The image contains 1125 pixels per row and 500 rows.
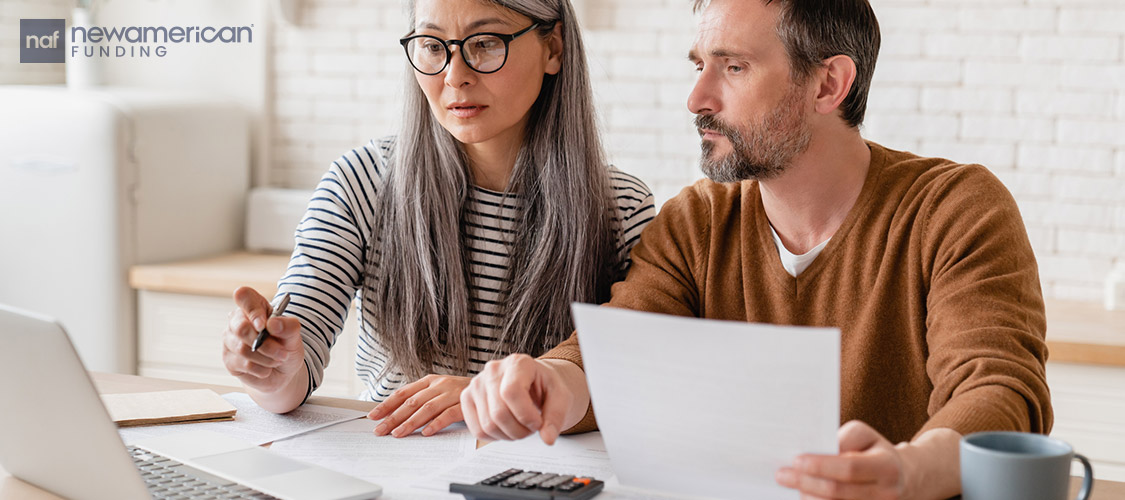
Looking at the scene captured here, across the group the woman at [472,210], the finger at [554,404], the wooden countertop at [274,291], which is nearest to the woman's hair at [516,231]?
the woman at [472,210]

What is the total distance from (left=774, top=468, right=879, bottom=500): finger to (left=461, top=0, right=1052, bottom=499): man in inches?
14.2

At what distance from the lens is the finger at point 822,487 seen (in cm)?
96

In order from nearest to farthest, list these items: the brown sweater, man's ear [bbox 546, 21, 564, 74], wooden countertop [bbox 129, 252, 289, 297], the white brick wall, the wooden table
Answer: the wooden table, the brown sweater, man's ear [bbox 546, 21, 564, 74], the white brick wall, wooden countertop [bbox 129, 252, 289, 297]

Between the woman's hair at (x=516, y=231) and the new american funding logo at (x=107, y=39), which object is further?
the new american funding logo at (x=107, y=39)

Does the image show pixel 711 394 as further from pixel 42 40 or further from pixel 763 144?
pixel 42 40

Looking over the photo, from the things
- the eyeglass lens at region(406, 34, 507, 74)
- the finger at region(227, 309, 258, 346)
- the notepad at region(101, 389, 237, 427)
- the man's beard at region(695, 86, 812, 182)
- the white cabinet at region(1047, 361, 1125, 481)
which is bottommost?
the white cabinet at region(1047, 361, 1125, 481)

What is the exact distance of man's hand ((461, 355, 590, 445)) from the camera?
4.00ft

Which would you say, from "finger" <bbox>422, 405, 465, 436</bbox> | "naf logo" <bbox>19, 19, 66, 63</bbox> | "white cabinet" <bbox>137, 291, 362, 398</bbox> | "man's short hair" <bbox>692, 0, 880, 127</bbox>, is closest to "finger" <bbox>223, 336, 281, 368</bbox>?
"finger" <bbox>422, 405, 465, 436</bbox>

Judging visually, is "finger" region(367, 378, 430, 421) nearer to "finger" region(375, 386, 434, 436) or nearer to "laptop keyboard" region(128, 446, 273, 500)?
"finger" region(375, 386, 434, 436)

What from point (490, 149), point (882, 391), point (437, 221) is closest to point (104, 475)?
point (437, 221)

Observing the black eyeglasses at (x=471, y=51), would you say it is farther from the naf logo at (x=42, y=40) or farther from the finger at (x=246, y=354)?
the naf logo at (x=42, y=40)

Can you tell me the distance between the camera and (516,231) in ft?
6.07

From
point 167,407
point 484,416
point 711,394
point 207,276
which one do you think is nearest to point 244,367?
point 167,407

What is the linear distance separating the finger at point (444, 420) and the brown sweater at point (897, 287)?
17cm
